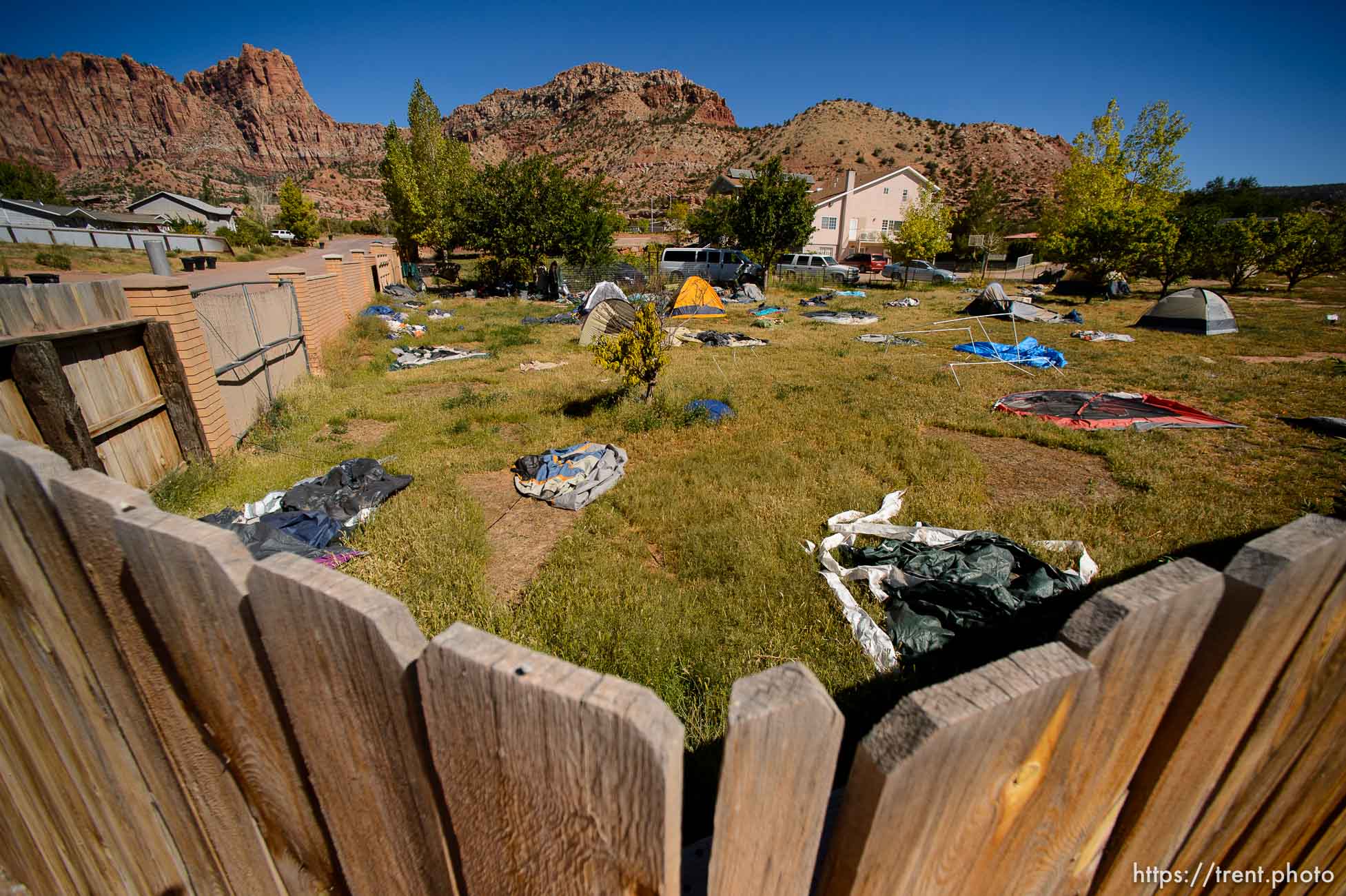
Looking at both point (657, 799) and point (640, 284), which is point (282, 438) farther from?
point (640, 284)

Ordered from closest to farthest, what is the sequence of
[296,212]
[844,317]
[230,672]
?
1. [230,672]
2. [844,317]
3. [296,212]

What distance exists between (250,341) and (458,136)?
13699 cm

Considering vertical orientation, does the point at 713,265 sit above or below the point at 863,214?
below

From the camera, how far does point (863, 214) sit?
1574 inches

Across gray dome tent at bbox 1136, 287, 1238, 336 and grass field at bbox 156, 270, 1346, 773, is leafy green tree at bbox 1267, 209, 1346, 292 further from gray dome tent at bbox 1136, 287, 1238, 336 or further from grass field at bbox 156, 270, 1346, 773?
grass field at bbox 156, 270, 1346, 773

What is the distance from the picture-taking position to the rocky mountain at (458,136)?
70.3 metres

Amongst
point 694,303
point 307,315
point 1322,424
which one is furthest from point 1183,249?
point 307,315

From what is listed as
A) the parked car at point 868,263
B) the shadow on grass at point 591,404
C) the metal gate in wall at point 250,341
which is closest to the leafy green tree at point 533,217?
the metal gate in wall at point 250,341

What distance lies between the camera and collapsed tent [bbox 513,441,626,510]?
5.19 metres

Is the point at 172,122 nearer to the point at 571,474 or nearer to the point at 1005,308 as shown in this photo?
the point at 1005,308

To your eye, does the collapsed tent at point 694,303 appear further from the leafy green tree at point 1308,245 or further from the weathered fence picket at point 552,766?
the leafy green tree at point 1308,245

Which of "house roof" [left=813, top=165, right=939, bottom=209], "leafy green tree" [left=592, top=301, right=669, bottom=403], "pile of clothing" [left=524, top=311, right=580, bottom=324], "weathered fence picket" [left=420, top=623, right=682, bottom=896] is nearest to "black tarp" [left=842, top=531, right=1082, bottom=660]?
"weathered fence picket" [left=420, top=623, right=682, bottom=896]

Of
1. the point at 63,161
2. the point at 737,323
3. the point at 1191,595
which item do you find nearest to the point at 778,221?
the point at 737,323

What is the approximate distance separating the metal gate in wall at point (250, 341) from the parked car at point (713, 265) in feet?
63.8
